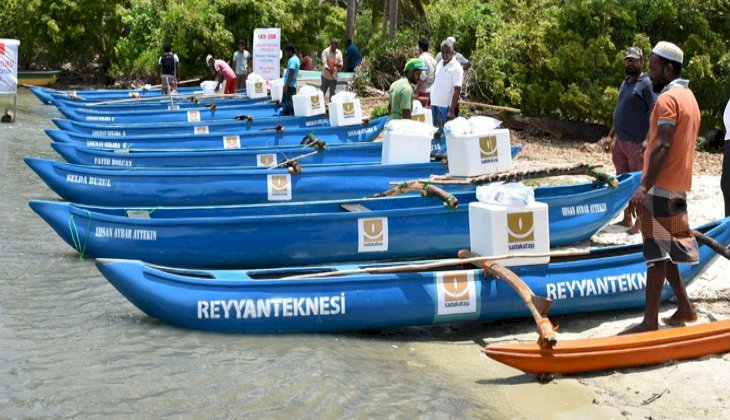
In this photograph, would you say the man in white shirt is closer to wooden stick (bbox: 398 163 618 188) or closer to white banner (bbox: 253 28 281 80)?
wooden stick (bbox: 398 163 618 188)

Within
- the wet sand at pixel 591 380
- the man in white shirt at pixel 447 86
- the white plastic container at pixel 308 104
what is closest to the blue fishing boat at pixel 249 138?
the white plastic container at pixel 308 104

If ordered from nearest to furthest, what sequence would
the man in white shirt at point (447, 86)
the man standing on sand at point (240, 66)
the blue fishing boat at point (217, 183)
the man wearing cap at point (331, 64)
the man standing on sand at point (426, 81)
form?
the blue fishing boat at point (217, 183), the man in white shirt at point (447, 86), the man standing on sand at point (426, 81), the man wearing cap at point (331, 64), the man standing on sand at point (240, 66)

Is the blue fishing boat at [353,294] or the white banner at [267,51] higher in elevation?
the white banner at [267,51]

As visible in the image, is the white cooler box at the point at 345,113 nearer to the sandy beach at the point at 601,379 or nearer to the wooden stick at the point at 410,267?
the sandy beach at the point at 601,379

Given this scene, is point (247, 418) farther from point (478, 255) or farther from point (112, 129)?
point (112, 129)

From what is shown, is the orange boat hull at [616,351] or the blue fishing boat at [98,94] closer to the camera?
the orange boat hull at [616,351]

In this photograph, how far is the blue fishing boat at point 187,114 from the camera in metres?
20.0

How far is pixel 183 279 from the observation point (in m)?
7.16

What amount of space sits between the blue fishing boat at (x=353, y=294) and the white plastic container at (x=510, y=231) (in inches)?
5.8

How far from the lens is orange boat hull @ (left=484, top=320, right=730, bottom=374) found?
640cm

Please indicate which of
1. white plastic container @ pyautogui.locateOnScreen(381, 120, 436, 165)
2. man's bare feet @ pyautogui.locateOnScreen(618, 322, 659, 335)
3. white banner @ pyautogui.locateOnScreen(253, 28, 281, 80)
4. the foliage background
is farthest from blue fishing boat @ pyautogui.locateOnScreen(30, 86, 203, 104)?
man's bare feet @ pyautogui.locateOnScreen(618, 322, 659, 335)

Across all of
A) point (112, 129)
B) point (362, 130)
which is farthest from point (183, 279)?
point (112, 129)

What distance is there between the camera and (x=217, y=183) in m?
11.7

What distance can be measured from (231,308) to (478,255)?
2099 millimetres
